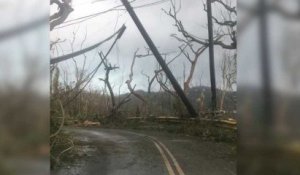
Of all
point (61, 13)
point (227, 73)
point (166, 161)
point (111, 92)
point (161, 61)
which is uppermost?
point (61, 13)

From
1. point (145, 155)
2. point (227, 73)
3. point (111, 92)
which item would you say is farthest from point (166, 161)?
point (227, 73)

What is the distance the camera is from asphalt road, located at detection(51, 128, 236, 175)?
298 cm

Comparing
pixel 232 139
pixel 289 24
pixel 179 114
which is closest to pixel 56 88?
pixel 179 114

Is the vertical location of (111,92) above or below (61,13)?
below

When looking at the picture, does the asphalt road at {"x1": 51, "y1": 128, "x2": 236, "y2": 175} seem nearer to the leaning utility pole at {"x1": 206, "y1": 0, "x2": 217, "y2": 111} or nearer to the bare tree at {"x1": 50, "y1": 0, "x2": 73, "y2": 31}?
the leaning utility pole at {"x1": 206, "y1": 0, "x2": 217, "y2": 111}

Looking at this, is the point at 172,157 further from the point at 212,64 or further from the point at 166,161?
the point at 212,64

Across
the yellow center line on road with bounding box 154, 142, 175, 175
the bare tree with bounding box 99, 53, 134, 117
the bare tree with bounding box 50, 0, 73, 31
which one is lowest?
the yellow center line on road with bounding box 154, 142, 175, 175

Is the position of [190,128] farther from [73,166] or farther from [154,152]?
[73,166]

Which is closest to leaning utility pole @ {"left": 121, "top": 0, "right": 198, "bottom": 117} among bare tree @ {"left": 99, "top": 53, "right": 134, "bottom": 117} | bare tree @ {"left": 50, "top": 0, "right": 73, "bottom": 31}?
bare tree @ {"left": 99, "top": 53, "right": 134, "bottom": 117}

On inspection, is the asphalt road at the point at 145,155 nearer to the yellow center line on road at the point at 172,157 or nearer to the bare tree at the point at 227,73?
the yellow center line on road at the point at 172,157

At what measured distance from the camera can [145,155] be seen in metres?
3.23

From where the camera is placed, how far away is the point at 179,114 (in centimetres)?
322

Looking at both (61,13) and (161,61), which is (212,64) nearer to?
(161,61)

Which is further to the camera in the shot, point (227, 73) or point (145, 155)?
point (145, 155)
